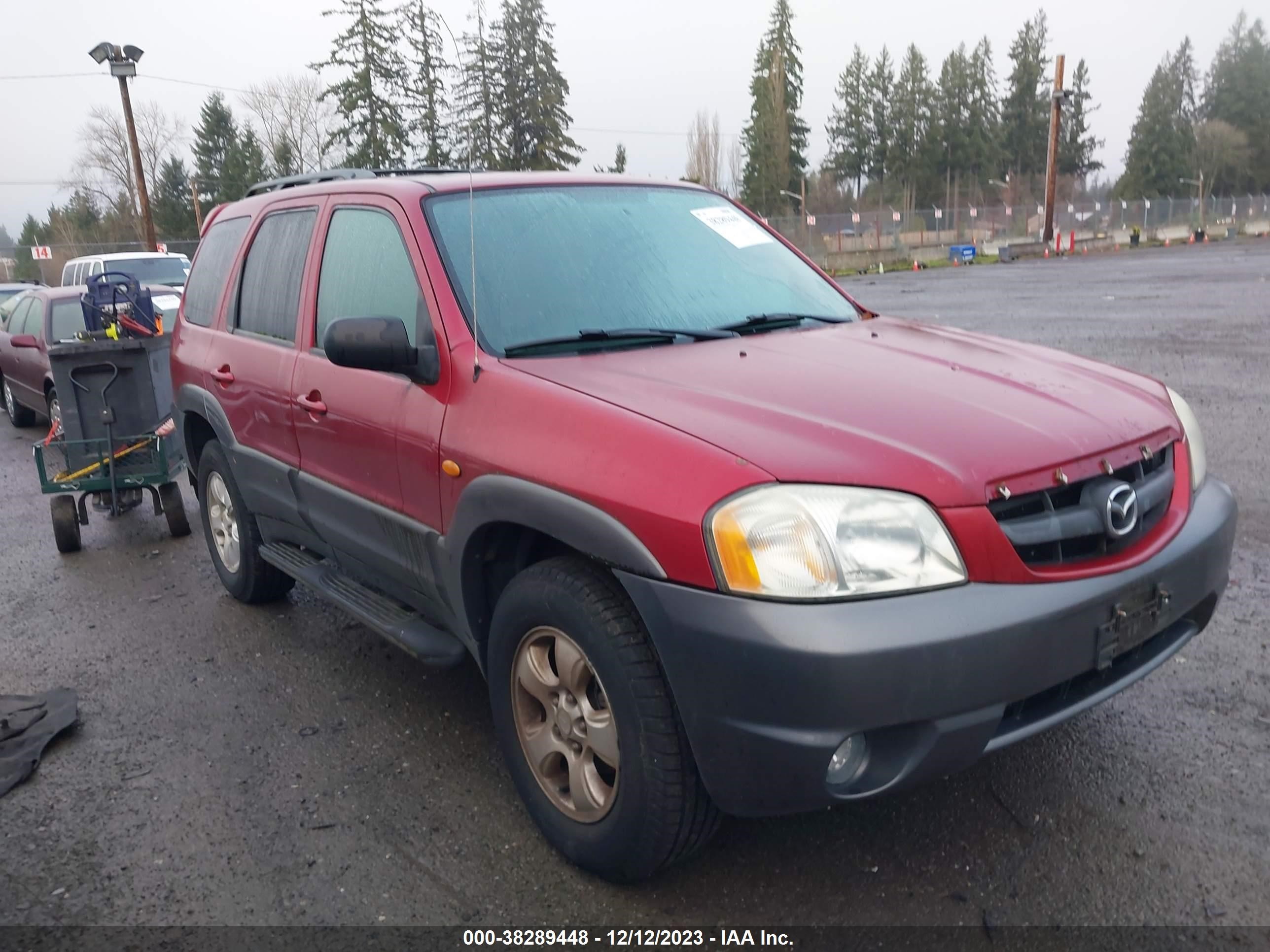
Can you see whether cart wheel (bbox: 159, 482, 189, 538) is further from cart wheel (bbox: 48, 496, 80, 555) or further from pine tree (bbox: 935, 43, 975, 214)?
pine tree (bbox: 935, 43, 975, 214)

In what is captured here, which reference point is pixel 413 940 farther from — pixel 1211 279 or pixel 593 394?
pixel 1211 279

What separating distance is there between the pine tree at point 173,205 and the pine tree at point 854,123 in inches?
2097

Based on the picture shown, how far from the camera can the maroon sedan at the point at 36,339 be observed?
10.5 m

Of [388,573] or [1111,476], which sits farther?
[388,573]

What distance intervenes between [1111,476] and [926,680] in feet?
2.63

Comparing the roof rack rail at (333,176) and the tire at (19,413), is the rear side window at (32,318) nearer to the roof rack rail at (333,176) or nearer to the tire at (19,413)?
the tire at (19,413)

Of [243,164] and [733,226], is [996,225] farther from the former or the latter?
[733,226]

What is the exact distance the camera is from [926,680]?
2.29 m

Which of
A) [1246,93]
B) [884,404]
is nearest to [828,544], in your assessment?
[884,404]

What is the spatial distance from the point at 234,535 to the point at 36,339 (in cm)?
647

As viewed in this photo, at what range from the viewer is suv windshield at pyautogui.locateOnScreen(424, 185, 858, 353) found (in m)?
3.38

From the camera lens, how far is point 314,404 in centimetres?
391

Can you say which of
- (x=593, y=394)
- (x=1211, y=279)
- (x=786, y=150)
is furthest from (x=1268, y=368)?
(x=786, y=150)

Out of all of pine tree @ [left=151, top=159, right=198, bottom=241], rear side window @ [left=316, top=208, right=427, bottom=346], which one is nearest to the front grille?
rear side window @ [left=316, top=208, right=427, bottom=346]
